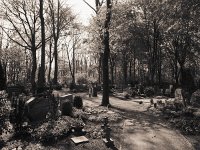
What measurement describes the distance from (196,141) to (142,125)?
3.18 meters

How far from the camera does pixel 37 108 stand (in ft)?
44.1

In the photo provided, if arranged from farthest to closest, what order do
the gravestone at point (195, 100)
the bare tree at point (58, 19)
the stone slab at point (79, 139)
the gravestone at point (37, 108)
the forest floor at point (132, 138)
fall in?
the bare tree at point (58, 19)
the gravestone at point (195, 100)
the gravestone at point (37, 108)
the stone slab at point (79, 139)
the forest floor at point (132, 138)

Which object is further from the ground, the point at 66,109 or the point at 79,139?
the point at 66,109

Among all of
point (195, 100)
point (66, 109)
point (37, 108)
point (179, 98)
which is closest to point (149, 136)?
point (66, 109)

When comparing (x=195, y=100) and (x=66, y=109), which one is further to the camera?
(x=195, y=100)

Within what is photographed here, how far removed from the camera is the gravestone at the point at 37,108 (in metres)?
13.1

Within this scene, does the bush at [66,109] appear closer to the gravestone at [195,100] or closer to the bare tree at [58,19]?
the gravestone at [195,100]

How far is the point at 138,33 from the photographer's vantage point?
36.0 meters

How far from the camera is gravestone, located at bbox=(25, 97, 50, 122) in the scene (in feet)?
43.0

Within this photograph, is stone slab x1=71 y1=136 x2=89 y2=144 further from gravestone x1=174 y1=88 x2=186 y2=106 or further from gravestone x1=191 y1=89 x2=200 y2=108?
gravestone x1=191 y1=89 x2=200 y2=108

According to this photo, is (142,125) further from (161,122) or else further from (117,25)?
(117,25)

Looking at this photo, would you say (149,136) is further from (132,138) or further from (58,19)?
(58,19)

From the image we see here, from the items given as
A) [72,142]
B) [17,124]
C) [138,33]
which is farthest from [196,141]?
[138,33]

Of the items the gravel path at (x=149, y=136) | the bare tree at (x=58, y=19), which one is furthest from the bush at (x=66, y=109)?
the bare tree at (x=58, y=19)
